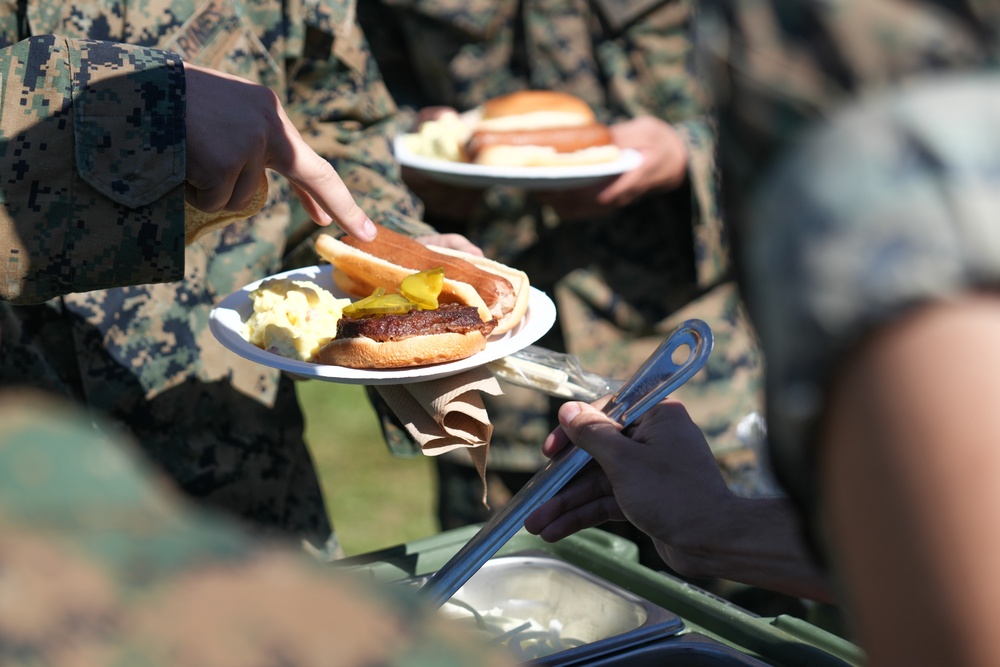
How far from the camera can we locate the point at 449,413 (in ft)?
4.43

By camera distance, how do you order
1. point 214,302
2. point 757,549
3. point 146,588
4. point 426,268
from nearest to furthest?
point 146,588, point 757,549, point 426,268, point 214,302

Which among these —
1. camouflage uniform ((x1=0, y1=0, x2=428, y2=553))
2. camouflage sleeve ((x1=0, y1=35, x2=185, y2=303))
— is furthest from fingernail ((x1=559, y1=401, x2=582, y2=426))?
camouflage uniform ((x1=0, y1=0, x2=428, y2=553))

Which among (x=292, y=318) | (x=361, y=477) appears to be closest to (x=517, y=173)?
(x=292, y=318)

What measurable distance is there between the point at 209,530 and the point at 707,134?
2412 mm

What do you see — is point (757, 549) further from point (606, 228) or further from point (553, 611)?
point (606, 228)

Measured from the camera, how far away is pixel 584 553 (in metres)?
1.47

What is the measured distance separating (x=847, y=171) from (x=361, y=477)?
4.32m

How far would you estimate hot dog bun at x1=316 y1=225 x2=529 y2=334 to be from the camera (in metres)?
1.51

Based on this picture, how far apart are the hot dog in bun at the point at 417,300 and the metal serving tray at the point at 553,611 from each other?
1.08 ft

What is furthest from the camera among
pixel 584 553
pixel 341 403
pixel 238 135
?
pixel 341 403

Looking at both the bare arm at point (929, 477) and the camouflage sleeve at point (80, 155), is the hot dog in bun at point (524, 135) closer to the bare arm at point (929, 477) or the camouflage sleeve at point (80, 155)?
the camouflage sleeve at point (80, 155)

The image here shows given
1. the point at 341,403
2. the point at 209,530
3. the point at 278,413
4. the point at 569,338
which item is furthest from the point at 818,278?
the point at 341,403

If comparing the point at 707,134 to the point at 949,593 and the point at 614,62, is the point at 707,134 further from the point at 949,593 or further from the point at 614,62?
the point at 949,593

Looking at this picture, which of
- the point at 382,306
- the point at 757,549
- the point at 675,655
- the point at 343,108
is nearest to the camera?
the point at 757,549
